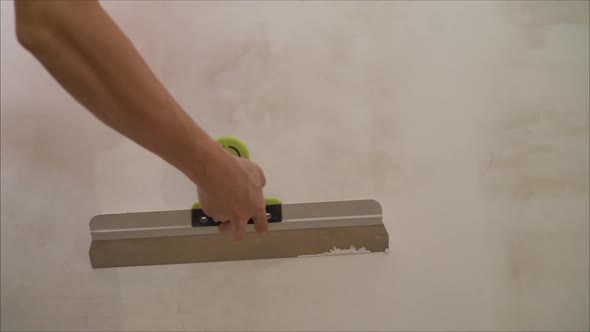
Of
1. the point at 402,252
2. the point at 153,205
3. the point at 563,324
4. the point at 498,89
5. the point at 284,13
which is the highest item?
the point at 284,13

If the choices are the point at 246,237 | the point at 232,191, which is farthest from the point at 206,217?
the point at 232,191

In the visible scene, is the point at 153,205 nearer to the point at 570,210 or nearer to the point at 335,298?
the point at 335,298

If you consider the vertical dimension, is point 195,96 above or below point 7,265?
above

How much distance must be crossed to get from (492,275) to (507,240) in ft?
0.24

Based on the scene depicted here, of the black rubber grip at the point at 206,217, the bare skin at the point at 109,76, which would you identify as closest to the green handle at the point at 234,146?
the black rubber grip at the point at 206,217

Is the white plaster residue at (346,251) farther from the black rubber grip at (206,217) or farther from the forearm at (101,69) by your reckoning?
the forearm at (101,69)

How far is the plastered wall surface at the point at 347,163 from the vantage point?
0.80 m

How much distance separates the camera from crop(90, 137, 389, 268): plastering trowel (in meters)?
0.77

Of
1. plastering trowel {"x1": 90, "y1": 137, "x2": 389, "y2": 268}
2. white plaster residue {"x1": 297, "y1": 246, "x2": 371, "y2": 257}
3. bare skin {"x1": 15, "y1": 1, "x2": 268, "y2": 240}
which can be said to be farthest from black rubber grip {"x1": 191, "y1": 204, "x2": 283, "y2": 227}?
bare skin {"x1": 15, "y1": 1, "x2": 268, "y2": 240}

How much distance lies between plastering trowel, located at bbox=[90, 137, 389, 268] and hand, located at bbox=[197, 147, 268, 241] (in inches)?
7.4

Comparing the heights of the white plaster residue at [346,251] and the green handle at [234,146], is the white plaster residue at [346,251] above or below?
below

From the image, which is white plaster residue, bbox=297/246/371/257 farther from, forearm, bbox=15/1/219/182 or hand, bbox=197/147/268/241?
forearm, bbox=15/1/219/182

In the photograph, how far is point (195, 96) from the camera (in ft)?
2.66

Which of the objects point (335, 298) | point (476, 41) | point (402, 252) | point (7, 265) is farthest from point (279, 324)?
point (476, 41)
